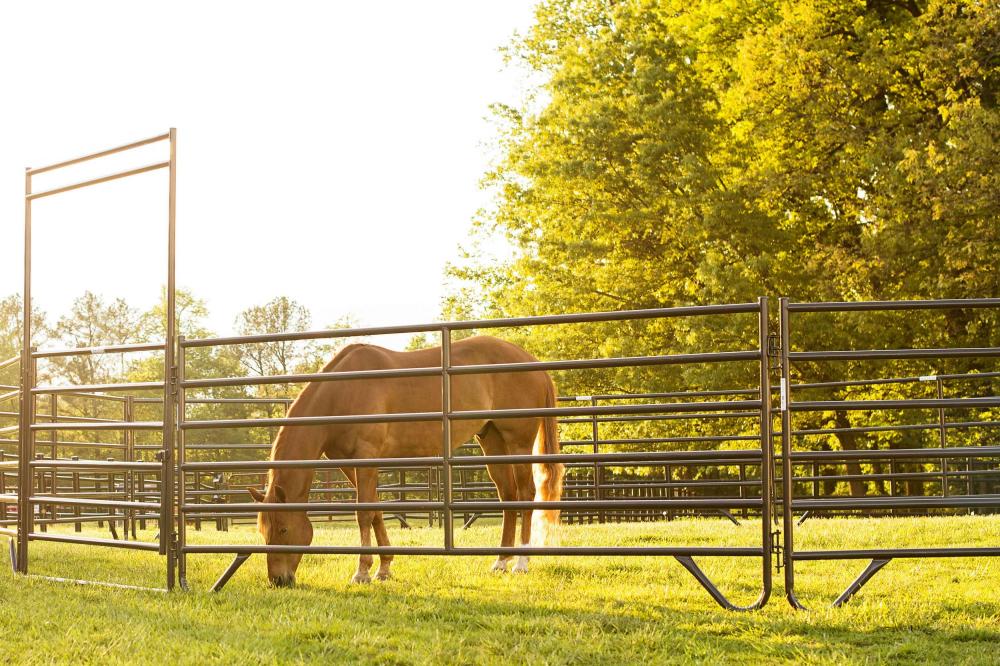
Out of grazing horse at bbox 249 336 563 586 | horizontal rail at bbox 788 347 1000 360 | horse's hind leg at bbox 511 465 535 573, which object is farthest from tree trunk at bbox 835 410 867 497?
horizontal rail at bbox 788 347 1000 360

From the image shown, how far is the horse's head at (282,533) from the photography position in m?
6.00

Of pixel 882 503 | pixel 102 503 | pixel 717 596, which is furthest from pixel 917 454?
pixel 102 503

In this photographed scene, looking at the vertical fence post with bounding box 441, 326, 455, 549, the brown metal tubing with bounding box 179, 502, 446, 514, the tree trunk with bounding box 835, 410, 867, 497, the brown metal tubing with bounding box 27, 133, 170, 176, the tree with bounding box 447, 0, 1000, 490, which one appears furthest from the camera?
the tree trunk with bounding box 835, 410, 867, 497

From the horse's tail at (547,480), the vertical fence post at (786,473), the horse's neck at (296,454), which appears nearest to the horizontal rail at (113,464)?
the horse's neck at (296,454)

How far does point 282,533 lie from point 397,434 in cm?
135

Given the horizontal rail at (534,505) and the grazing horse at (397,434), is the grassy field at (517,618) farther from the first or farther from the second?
the horizontal rail at (534,505)

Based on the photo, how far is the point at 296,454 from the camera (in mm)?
6355

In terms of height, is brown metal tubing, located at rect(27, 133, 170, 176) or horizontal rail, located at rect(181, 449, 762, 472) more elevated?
brown metal tubing, located at rect(27, 133, 170, 176)

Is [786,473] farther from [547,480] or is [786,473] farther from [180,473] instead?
[180,473]

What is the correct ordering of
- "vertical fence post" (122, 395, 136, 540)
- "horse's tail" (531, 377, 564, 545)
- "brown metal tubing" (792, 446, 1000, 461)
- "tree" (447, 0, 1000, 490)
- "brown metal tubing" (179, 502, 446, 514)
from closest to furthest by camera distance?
"brown metal tubing" (792, 446, 1000, 461) < "brown metal tubing" (179, 502, 446, 514) < "horse's tail" (531, 377, 564, 545) < "vertical fence post" (122, 395, 136, 540) < "tree" (447, 0, 1000, 490)

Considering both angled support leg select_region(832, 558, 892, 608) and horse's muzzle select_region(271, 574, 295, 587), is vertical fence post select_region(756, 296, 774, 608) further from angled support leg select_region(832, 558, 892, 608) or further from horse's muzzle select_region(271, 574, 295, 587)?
horse's muzzle select_region(271, 574, 295, 587)

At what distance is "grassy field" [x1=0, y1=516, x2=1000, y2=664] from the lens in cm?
407

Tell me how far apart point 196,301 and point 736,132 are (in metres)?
34.8

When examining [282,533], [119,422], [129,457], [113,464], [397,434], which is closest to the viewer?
[282,533]
